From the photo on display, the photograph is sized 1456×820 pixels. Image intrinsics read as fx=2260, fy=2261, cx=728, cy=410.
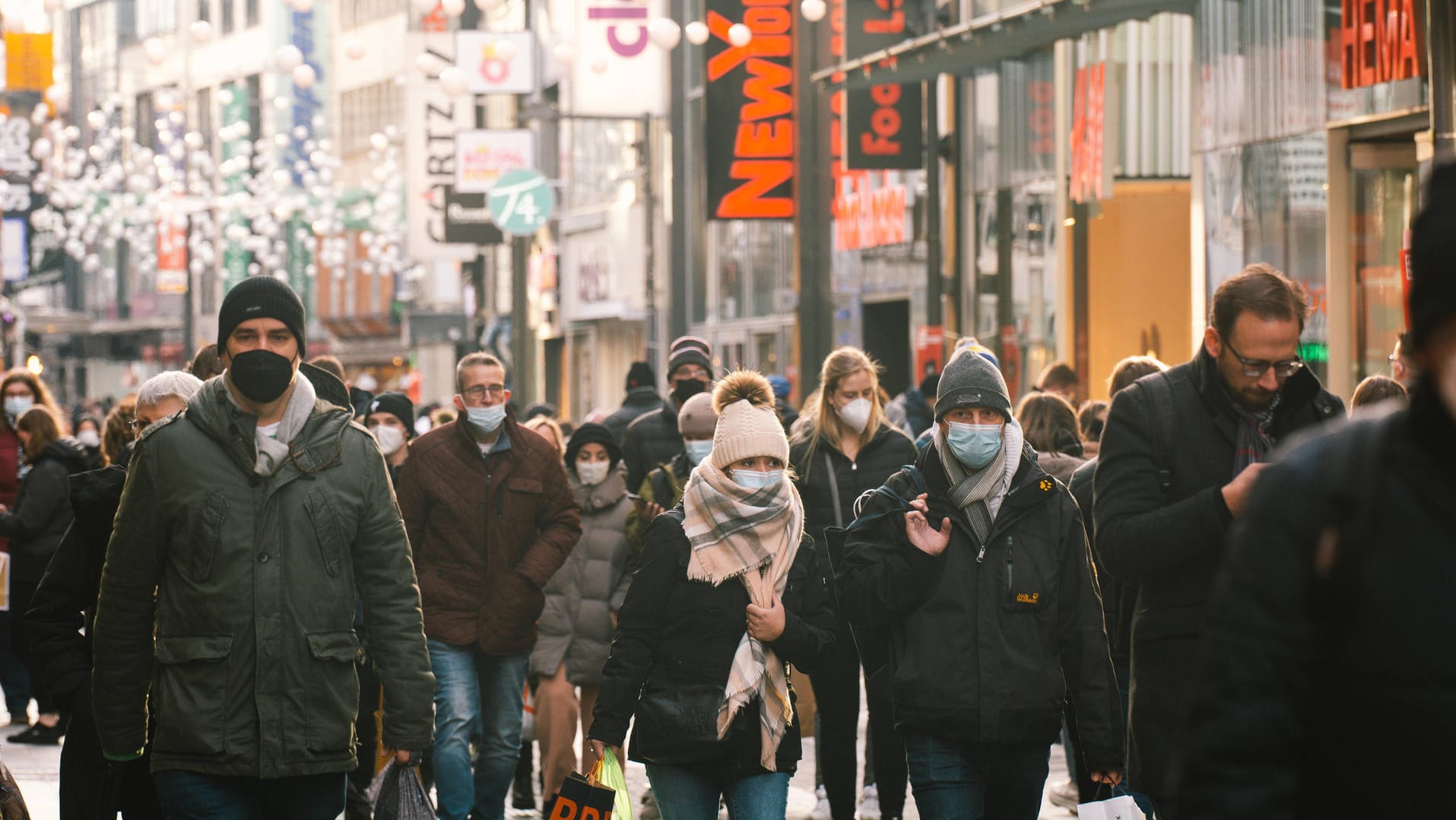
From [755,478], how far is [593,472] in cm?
368

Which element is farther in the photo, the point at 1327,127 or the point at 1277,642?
the point at 1327,127

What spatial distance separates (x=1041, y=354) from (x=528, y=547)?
13.0 metres

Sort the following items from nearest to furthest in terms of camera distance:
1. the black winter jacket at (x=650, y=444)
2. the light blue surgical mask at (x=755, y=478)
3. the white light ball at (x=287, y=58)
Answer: the light blue surgical mask at (x=755, y=478), the black winter jacket at (x=650, y=444), the white light ball at (x=287, y=58)

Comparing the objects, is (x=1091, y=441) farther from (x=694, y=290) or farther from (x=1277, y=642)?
(x=694, y=290)

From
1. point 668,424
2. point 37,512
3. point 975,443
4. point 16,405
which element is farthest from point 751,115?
point 975,443

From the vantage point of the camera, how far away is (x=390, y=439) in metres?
11.3

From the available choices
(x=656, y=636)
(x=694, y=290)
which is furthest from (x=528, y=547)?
(x=694, y=290)

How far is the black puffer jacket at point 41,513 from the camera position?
12562 mm

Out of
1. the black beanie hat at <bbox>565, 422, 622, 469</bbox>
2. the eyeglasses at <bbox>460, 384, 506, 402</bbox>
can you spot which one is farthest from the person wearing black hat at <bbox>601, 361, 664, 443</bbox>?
the eyeglasses at <bbox>460, 384, 506, 402</bbox>

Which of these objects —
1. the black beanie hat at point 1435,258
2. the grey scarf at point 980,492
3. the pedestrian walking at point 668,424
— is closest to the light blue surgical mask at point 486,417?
the pedestrian walking at point 668,424

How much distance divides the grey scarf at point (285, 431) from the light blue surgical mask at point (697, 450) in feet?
13.8

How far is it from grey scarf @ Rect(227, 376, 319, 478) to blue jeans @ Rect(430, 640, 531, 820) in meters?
3.35

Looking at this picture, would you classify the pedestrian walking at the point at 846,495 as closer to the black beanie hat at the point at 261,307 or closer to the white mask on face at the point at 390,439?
the white mask on face at the point at 390,439

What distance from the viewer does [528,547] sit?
9312 mm
